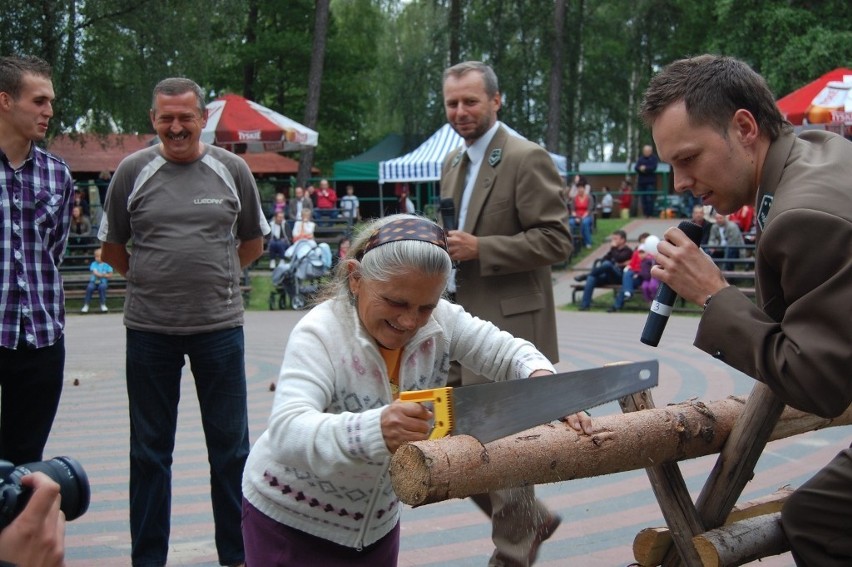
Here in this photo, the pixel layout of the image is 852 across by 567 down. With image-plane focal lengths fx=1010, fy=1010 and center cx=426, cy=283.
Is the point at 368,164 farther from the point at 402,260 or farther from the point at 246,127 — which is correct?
the point at 402,260

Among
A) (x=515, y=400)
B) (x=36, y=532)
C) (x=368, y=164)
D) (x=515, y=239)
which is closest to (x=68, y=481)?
(x=36, y=532)

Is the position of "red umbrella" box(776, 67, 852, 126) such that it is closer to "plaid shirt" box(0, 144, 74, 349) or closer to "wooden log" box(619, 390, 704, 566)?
"plaid shirt" box(0, 144, 74, 349)

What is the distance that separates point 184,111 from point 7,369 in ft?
4.82

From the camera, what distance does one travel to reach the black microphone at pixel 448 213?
201 inches

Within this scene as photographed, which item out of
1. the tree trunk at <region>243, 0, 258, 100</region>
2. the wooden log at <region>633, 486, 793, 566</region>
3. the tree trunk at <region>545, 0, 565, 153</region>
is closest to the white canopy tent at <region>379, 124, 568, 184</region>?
the tree trunk at <region>545, 0, 565, 153</region>

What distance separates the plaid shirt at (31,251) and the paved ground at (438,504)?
130 cm

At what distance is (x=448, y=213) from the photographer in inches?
201

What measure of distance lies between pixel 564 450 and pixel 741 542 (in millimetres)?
838

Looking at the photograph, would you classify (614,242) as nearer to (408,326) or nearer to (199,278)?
(199,278)

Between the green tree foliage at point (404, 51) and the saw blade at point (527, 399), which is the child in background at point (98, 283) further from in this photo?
the saw blade at point (527, 399)

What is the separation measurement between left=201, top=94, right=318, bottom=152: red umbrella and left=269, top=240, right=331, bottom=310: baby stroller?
3526mm

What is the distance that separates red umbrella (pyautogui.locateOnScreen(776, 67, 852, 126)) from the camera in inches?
664

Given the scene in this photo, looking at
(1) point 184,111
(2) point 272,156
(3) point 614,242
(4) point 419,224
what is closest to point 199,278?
(1) point 184,111

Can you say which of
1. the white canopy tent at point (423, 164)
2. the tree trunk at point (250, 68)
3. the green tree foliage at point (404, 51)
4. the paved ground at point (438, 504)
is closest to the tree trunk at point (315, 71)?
the green tree foliage at point (404, 51)
